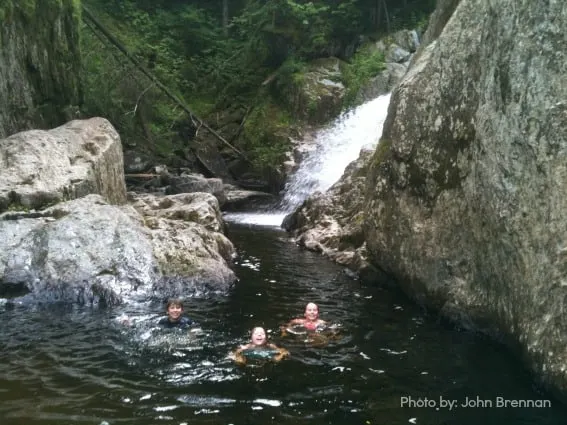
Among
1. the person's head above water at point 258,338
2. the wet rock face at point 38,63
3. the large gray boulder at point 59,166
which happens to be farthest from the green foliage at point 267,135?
the person's head above water at point 258,338

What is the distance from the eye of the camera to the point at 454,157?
8812mm

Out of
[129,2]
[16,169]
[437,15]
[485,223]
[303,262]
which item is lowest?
[303,262]

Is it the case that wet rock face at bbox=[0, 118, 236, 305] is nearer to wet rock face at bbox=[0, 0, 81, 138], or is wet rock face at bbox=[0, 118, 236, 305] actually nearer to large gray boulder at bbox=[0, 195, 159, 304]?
large gray boulder at bbox=[0, 195, 159, 304]

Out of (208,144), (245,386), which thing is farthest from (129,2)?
(245,386)

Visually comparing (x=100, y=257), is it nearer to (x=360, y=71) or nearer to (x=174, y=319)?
(x=174, y=319)

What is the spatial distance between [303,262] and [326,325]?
17.7 ft

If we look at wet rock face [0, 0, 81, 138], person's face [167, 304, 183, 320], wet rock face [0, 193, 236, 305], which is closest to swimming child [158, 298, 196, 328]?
person's face [167, 304, 183, 320]

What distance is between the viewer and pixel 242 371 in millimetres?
6742

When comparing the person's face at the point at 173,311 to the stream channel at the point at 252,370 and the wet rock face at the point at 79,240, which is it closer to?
the stream channel at the point at 252,370

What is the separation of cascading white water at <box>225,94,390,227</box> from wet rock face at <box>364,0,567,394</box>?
1064 cm

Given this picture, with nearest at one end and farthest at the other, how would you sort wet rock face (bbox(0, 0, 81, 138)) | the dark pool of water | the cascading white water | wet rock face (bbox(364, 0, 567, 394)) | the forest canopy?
1. the dark pool of water
2. wet rock face (bbox(364, 0, 567, 394))
3. wet rock face (bbox(0, 0, 81, 138))
4. the cascading white water
5. the forest canopy

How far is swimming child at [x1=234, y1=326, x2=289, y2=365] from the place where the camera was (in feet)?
23.4

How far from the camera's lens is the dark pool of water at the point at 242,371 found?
555 centimetres

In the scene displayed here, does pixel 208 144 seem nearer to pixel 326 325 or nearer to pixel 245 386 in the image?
pixel 326 325
